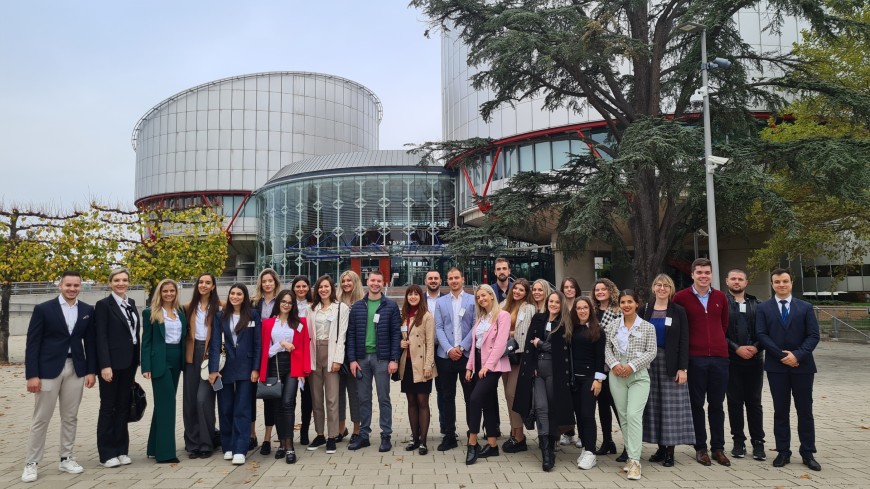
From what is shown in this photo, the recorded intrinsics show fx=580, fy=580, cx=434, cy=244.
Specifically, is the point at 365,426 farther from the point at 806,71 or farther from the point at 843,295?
the point at 843,295

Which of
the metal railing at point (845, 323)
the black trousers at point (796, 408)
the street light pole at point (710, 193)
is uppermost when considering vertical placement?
the street light pole at point (710, 193)

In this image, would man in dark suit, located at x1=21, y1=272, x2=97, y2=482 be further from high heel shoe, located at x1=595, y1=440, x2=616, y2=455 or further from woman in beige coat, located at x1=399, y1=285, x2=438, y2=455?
high heel shoe, located at x1=595, y1=440, x2=616, y2=455

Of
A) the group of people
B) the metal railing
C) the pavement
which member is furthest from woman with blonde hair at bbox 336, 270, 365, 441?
the metal railing

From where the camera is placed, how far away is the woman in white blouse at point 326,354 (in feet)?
21.4

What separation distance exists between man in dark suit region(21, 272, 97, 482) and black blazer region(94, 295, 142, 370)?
134 millimetres

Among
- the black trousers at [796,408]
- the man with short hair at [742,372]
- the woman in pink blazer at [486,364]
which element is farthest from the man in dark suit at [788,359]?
the woman in pink blazer at [486,364]

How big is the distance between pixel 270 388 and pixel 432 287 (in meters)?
2.10

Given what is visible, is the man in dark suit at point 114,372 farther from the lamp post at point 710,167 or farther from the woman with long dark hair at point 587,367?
the lamp post at point 710,167

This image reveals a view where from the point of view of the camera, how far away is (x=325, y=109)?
200 ft

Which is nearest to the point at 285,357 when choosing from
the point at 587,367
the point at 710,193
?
the point at 587,367

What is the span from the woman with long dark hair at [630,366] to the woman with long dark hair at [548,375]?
0.45 m

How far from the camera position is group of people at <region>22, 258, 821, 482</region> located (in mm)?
5730

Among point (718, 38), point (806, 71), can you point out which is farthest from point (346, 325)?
point (806, 71)

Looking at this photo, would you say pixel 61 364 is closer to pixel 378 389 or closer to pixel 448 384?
pixel 378 389
